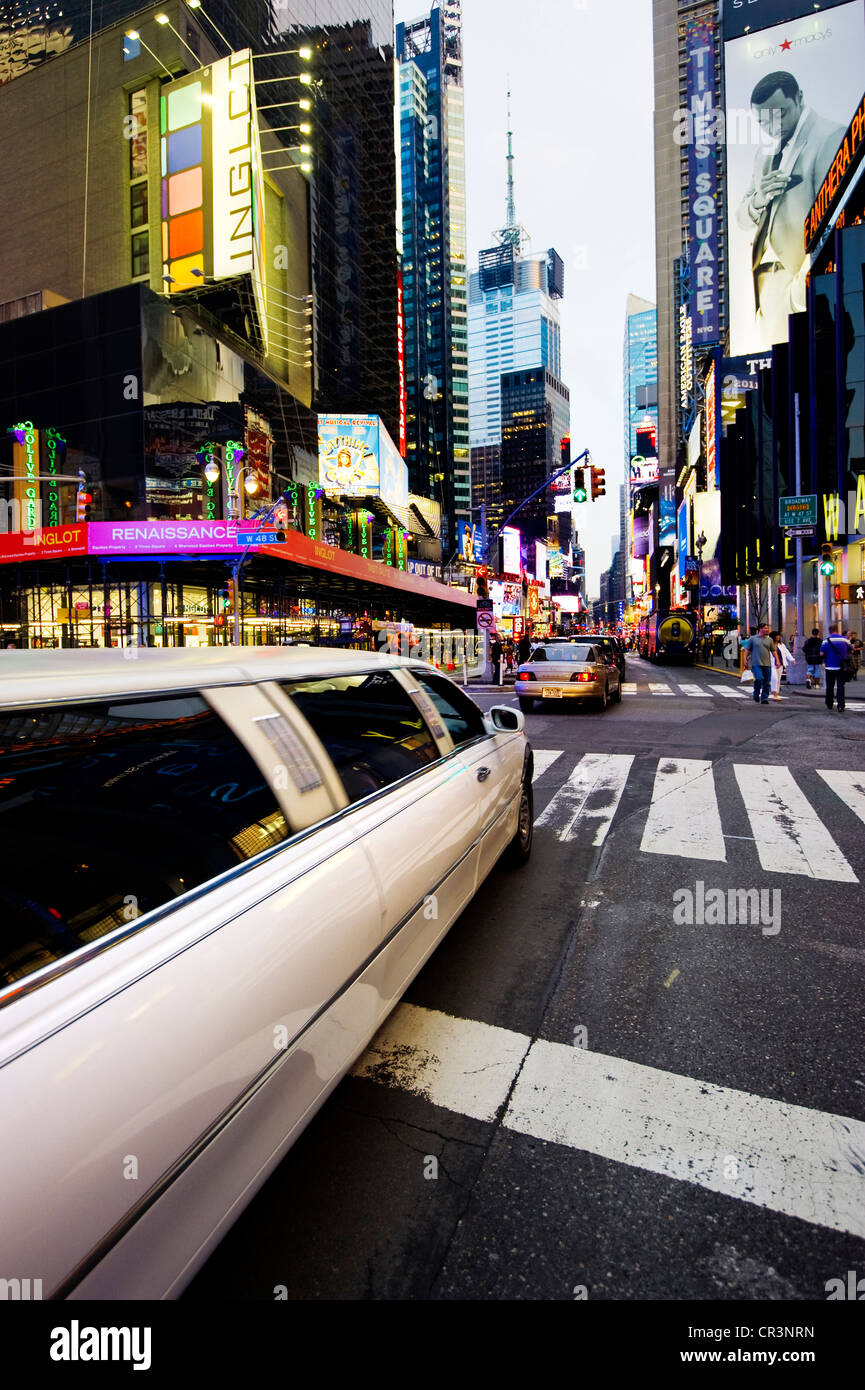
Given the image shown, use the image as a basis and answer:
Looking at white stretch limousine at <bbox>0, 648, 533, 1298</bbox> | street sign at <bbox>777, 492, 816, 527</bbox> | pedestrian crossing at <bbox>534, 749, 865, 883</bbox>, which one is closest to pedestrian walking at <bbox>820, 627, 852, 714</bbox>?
pedestrian crossing at <bbox>534, 749, 865, 883</bbox>

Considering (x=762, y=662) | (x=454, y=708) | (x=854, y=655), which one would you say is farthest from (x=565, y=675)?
(x=454, y=708)

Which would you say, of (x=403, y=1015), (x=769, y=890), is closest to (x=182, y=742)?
(x=403, y=1015)

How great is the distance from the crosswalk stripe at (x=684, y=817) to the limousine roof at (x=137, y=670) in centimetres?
363

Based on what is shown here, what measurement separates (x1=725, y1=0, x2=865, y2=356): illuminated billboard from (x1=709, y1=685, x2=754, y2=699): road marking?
186 ft

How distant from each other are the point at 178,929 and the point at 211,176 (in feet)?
131

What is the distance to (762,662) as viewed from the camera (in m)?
16.1

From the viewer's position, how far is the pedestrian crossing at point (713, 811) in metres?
5.31

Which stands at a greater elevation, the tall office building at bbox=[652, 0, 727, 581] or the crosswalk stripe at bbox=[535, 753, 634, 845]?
the tall office building at bbox=[652, 0, 727, 581]

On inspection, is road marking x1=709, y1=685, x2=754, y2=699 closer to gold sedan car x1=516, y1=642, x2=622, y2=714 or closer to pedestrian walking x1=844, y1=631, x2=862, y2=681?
pedestrian walking x1=844, y1=631, x2=862, y2=681

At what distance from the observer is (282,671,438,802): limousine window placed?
2.75 meters

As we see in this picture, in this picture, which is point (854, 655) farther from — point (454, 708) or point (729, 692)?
point (454, 708)

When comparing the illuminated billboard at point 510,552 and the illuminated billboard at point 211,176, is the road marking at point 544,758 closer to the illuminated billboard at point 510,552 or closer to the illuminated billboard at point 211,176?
the illuminated billboard at point 211,176

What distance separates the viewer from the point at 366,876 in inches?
91.2
